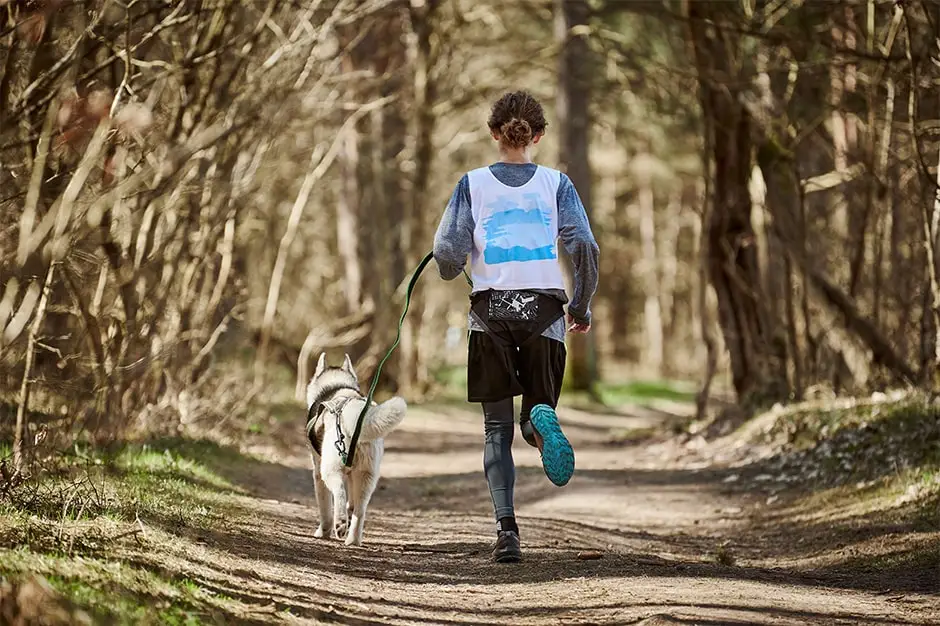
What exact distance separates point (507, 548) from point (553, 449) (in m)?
0.63

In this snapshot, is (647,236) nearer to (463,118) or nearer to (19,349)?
(463,118)

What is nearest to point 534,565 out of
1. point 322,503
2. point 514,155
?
point 322,503

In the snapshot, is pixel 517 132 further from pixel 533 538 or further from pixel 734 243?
pixel 734 243

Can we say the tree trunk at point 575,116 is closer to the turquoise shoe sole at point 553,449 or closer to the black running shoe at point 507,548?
A: the black running shoe at point 507,548

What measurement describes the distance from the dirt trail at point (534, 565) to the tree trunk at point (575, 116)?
12109mm

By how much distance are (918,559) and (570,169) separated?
654 inches

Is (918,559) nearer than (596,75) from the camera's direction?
Yes

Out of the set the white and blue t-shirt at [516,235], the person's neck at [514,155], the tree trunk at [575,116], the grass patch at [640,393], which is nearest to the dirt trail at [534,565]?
the white and blue t-shirt at [516,235]

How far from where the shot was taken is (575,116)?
76.0 ft

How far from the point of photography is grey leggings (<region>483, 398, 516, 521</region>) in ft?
21.2

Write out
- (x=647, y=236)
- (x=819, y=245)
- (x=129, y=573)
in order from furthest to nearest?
(x=647, y=236), (x=819, y=245), (x=129, y=573)

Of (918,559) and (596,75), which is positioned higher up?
(596,75)

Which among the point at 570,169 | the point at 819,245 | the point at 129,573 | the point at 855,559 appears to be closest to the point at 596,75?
the point at 570,169

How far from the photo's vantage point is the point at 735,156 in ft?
46.8
